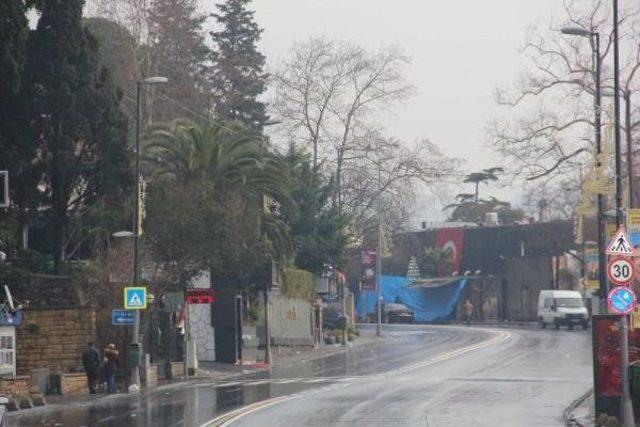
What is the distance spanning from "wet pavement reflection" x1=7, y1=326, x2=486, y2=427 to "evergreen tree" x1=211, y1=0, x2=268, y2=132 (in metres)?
25.4

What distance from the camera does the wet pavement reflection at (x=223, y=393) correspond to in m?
31.7

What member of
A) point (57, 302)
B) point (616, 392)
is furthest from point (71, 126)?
point (616, 392)

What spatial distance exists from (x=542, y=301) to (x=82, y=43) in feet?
134

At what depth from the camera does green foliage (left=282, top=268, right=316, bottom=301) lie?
65562 millimetres

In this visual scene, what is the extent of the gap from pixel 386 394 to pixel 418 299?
65789mm

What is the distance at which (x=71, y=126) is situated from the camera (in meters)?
46.5

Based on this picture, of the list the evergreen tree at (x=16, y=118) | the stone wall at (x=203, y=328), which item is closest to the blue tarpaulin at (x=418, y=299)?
the stone wall at (x=203, y=328)

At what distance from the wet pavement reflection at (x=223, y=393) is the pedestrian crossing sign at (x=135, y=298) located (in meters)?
2.88

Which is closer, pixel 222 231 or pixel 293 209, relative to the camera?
pixel 222 231

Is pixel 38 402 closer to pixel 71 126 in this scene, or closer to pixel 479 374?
pixel 71 126

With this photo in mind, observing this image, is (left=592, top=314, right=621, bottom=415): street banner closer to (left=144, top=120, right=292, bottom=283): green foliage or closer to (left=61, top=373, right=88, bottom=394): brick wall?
(left=61, top=373, right=88, bottom=394): brick wall

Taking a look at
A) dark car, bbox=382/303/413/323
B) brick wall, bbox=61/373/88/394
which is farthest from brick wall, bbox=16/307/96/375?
dark car, bbox=382/303/413/323

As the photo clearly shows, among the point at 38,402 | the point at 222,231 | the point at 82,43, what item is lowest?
the point at 38,402

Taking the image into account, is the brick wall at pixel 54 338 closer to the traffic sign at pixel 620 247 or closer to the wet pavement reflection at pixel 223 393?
the wet pavement reflection at pixel 223 393
